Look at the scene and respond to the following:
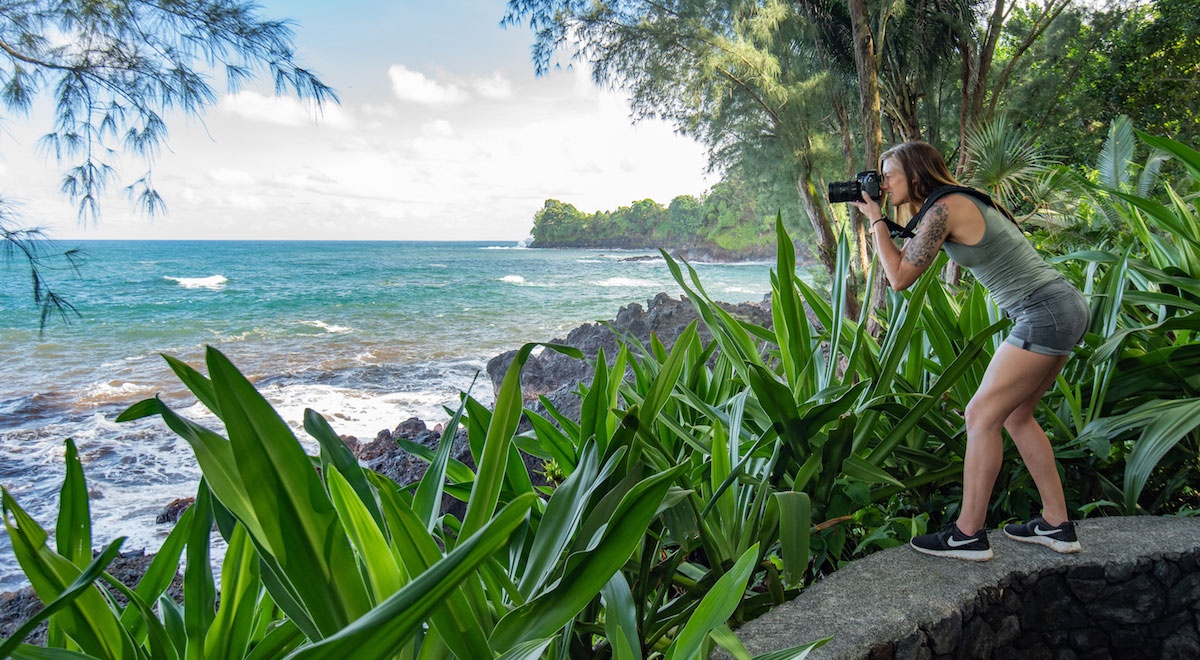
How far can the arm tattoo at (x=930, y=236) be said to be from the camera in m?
1.37

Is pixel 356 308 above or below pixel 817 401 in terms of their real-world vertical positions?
below

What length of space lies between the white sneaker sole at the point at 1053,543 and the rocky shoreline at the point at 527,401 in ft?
2.50

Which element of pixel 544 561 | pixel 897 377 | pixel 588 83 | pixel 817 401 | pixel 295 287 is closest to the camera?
pixel 544 561

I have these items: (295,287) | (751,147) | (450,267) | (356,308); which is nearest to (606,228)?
(450,267)

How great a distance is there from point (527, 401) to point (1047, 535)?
22.1 ft

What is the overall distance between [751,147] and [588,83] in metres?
2.30

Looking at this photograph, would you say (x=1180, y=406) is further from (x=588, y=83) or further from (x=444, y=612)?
(x=588, y=83)

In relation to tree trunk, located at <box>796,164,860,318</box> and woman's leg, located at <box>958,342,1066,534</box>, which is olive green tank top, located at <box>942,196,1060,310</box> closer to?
woman's leg, located at <box>958,342,1066,534</box>

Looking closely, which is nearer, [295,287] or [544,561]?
[544,561]

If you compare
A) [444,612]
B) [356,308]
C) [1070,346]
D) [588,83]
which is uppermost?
[588,83]

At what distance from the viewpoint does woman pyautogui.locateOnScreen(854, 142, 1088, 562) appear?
4.07ft

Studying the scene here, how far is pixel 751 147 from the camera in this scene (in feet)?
29.4

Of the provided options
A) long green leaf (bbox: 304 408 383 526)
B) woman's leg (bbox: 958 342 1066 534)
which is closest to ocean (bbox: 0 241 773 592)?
long green leaf (bbox: 304 408 383 526)

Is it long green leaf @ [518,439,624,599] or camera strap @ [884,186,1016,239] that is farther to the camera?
camera strap @ [884,186,1016,239]
